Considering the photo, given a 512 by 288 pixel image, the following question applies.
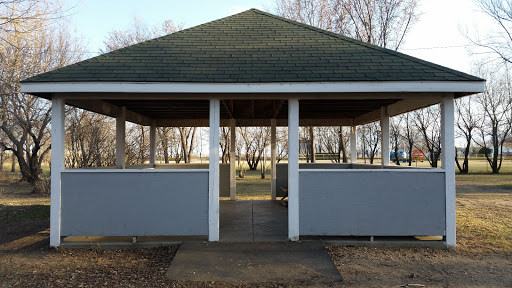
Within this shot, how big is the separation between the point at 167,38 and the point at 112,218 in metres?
3.78

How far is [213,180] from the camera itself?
19.6 feet

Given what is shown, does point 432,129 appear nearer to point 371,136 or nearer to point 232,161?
point 371,136

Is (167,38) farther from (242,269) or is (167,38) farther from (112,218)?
(242,269)

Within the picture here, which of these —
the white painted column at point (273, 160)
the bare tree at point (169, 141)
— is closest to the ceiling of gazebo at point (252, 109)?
the white painted column at point (273, 160)

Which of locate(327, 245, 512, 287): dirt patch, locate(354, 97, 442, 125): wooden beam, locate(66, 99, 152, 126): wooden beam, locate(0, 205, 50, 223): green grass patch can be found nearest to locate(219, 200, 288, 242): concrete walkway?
locate(327, 245, 512, 287): dirt patch

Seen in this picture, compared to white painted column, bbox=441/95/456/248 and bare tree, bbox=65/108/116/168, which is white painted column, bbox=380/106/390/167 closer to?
white painted column, bbox=441/95/456/248

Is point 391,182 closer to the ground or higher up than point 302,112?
closer to the ground

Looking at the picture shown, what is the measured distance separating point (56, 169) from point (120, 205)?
3.92 feet

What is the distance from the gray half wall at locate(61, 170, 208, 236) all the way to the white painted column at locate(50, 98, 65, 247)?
0.08m

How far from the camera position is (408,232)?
595cm

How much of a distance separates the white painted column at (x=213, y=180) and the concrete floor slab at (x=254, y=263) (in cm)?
27

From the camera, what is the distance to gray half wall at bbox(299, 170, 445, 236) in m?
5.95

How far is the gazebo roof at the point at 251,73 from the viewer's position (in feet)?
18.7

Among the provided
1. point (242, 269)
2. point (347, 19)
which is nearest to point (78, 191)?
point (242, 269)
